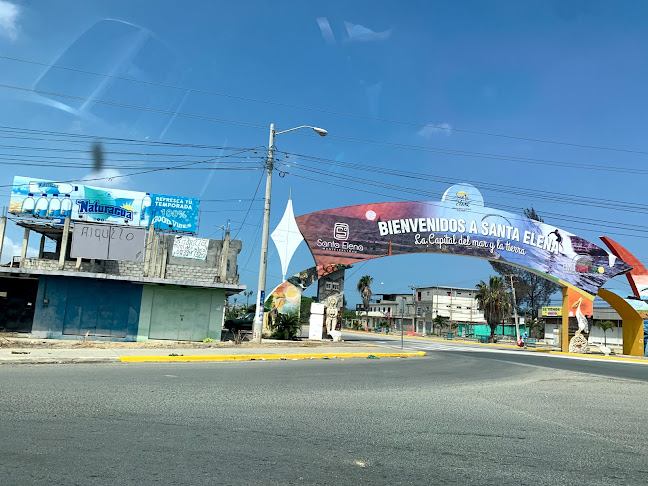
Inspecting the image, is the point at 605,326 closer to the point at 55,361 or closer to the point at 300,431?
the point at 55,361

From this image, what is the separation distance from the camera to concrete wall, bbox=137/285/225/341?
2555cm

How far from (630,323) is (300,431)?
37.6 m

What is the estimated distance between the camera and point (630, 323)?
121 feet

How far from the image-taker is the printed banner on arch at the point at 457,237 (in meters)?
33.4

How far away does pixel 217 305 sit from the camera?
26531 millimetres

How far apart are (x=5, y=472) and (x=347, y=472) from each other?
318cm

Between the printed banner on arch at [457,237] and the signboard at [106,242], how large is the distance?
34.1 ft

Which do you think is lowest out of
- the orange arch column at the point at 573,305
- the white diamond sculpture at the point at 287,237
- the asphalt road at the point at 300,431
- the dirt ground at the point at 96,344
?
the asphalt road at the point at 300,431

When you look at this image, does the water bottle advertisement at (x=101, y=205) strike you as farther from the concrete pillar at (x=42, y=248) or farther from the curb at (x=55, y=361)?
the curb at (x=55, y=361)

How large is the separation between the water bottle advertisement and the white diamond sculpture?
16.7 ft

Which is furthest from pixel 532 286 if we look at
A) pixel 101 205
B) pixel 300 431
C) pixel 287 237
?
pixel 300 431

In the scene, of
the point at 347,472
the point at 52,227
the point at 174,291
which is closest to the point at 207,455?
the point at 347,472

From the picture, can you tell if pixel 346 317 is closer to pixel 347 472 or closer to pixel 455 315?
pixel 455 315

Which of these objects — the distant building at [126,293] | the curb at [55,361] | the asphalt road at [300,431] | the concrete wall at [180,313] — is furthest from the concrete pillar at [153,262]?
the asphalt road at [300,431]
